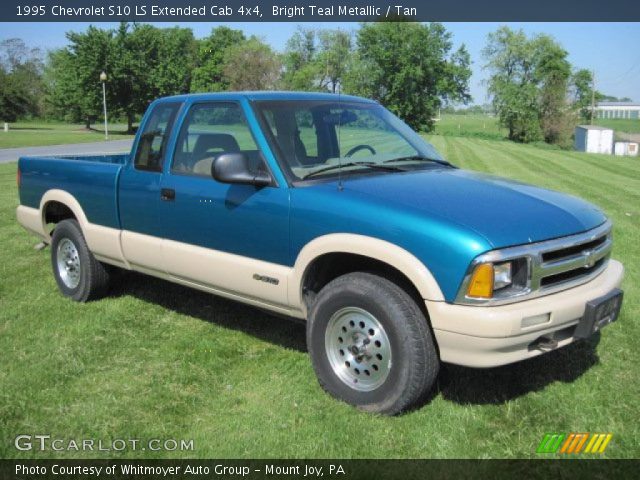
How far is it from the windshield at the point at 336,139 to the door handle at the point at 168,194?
3.10 ft

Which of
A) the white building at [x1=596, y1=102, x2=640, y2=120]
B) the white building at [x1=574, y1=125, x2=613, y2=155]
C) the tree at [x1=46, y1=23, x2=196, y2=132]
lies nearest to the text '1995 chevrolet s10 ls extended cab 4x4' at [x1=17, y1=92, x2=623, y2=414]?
the tree at [x1=46, y1=23, x2=196, y2=132]

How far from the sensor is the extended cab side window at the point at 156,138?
5152 millimetres

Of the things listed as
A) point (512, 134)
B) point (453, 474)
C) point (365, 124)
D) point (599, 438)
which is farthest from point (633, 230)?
point (512, 134)

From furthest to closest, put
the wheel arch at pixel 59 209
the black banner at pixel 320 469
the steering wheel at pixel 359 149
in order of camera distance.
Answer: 1. the wheel arch at pixel 59 209
2. the steering wheel at pixel 359 149
3. the black banner at pixel 320 469

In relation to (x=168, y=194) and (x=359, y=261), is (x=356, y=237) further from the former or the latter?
(x=168, y=194)

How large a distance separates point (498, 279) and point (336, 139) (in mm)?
1875

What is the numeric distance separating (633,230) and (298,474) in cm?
833

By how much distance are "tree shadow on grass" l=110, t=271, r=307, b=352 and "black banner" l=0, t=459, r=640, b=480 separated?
1.50m

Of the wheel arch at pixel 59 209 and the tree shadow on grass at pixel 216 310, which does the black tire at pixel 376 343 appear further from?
the wheel arch at pixel 59 209

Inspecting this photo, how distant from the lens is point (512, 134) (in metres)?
79.3

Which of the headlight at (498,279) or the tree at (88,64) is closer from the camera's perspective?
the headlight at (498,279)

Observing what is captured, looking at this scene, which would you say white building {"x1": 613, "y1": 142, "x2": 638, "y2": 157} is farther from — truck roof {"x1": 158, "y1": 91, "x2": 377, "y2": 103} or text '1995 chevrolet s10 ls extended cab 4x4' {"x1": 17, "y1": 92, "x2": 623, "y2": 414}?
text '1995 chevrolet s10 ls extended cab 4x4' {"x1": 17, "y1": 92, "x2": 623, "y2": 414}

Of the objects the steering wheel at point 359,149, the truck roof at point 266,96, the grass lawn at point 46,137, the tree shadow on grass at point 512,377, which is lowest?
the grass lawn at point 46,137

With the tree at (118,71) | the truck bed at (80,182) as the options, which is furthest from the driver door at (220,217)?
the tree at (118,71)
